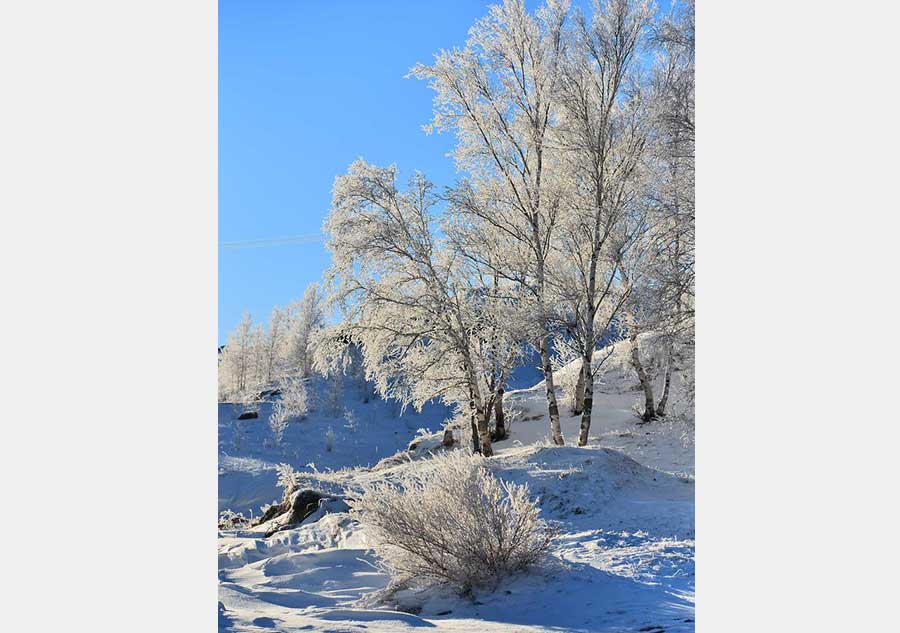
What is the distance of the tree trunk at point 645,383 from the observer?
8.61m

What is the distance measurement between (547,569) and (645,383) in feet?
20.8

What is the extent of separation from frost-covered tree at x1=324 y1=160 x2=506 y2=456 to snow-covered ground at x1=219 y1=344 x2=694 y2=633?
1.31 m

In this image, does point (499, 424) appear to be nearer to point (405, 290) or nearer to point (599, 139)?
point (405, 290)

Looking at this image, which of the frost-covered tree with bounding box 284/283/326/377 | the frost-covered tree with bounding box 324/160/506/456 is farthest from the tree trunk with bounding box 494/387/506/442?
the frost-covered tree with bounding box 284/283/326/377

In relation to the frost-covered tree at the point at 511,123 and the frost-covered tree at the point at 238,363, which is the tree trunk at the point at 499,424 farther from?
the frost-covered tree at the point at 238,363

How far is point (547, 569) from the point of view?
3016mm

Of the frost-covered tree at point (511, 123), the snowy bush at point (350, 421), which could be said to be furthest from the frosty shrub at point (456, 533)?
the snowy bush at point (350, 421)

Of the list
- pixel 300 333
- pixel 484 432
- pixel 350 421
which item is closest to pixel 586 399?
pixel 484 432

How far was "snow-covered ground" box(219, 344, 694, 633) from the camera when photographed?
2547 millimetres

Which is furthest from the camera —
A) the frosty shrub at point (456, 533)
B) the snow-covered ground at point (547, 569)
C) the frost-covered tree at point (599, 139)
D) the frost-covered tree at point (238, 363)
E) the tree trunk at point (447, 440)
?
the frost-covered tree at point (238, 363)

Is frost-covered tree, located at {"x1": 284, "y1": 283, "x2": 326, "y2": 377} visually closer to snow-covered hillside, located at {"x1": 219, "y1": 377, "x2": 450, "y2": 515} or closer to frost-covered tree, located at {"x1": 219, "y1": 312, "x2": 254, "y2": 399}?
snow-covered hillside, located at {"x1": 219, "y1": 377, "x2": 450, "y2": 515}

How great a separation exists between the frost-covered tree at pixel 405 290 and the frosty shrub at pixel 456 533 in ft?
14.8
